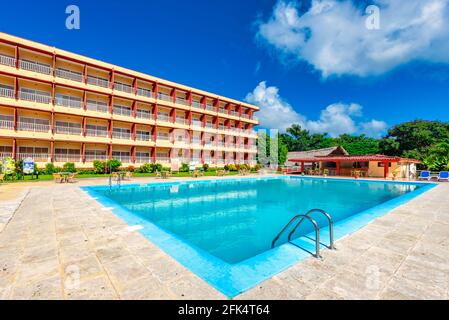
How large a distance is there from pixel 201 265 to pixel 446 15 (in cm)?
1656

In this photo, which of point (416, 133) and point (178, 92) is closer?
point (178, 92)

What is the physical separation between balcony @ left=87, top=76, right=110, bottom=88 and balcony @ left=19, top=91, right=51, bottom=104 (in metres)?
4.13

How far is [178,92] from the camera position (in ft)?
95.7

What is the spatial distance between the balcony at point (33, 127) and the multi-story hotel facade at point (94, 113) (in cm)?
6

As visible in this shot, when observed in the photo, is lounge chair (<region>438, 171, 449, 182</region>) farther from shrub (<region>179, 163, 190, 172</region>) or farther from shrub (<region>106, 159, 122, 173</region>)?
shrub (<region>106, 159, 122, 173</region>)

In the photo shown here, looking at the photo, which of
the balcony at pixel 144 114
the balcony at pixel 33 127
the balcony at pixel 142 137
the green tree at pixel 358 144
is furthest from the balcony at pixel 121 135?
the green tree at pixel 358 144

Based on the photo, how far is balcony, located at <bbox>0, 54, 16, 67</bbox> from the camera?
57.6 ft

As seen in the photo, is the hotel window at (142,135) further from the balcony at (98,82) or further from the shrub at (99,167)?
the balcony at (98,82)

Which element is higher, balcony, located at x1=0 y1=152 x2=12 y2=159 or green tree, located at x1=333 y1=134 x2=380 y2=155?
green tree, located at x1=333 y1=134 x2=380 y2=155

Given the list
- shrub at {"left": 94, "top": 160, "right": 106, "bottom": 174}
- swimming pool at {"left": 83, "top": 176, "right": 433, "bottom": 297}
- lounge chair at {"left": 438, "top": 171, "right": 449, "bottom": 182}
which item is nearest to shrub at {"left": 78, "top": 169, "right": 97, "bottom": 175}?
shrub at {"left": 94, "top": 160, "right": 106, "bottom": 174}

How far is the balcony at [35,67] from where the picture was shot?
60.4 feet

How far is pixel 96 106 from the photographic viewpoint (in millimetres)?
22219

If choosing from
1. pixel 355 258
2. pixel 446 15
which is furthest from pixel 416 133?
pixel 355 258
